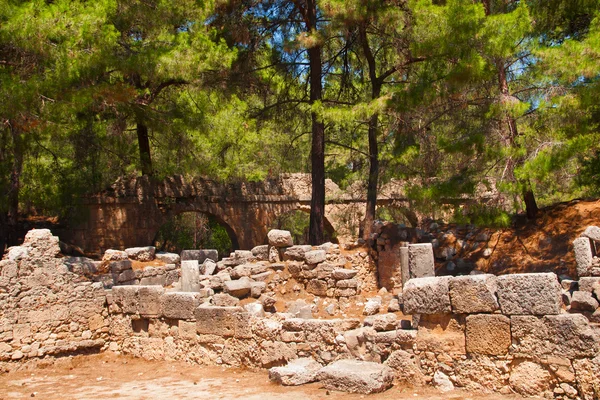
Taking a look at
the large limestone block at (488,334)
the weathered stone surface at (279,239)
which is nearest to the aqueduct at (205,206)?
the weathered stone surface at (279,239)

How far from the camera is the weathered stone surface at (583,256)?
9789 millimetres

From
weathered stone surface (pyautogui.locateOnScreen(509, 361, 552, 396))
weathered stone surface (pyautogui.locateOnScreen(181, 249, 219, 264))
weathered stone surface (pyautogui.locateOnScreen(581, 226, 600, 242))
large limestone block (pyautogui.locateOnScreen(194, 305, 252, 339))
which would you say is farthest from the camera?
weathered stone surface (pyautogui.locateOnScreen(181, 249, 219, 264))

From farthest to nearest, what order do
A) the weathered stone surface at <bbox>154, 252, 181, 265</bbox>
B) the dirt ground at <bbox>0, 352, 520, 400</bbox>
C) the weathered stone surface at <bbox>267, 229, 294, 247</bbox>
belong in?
1. the weathered stone surface at <bbox>154, 252, 181, 265</bbox>
2. the weathered stone surface at <bbox>267, 229, 294, 247</bbox>
3. the dirt ground at <bbox>0, 352, 520, 400</bbox>

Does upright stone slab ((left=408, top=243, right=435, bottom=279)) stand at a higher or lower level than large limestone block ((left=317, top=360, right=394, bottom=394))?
higher

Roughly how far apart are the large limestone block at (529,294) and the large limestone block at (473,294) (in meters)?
0.10

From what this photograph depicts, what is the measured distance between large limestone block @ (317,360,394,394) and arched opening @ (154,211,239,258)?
1619 centimetres

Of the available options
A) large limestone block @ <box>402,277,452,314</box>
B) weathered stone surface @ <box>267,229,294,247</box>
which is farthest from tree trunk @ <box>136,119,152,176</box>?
large limestone block @ <box>402,277,452,314</box>

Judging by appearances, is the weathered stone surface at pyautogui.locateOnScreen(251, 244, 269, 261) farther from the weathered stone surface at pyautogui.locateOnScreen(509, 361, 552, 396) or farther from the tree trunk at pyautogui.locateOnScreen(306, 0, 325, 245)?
the weathered stone surface at pyautogui.locateOnScreen(509, 361, 552, 396)

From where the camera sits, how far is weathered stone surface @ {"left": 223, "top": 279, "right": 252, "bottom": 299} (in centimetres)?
973

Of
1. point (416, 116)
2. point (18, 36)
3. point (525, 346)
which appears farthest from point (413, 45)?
point (525, 346)

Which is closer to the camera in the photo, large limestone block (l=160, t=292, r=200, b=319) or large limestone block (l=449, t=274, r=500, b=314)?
large limestone block (l=449, t=274, r=500, b=314)

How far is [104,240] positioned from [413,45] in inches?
404

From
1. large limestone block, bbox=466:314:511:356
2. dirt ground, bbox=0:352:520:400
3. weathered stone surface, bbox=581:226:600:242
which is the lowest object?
dirt ground, bbox=0:352:520:400

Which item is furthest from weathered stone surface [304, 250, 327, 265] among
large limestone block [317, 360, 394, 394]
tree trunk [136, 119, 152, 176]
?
tree trunk [136, 119, 152, 176]
